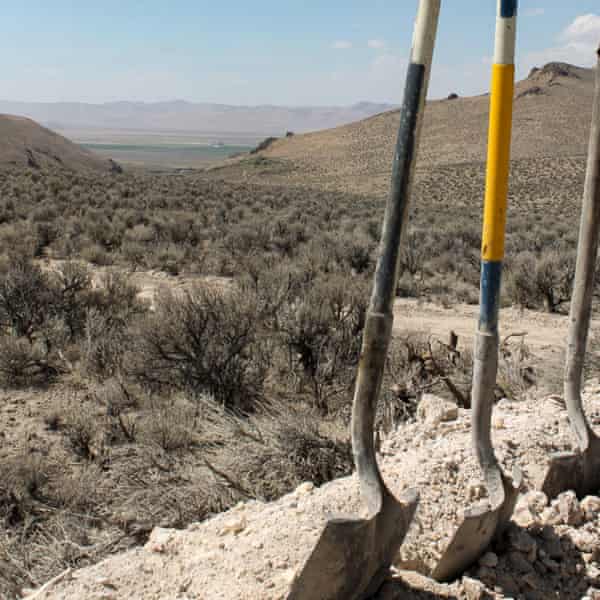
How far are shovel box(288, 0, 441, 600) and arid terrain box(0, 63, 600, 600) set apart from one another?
0.57ft

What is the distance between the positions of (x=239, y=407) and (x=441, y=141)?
69963mm

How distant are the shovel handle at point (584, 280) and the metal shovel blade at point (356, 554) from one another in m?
1.49

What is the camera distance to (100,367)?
803cm

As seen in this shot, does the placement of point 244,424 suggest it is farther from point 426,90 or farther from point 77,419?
point 426,90

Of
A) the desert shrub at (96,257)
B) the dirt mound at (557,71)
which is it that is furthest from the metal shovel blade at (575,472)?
the dirt mound at (557,71)

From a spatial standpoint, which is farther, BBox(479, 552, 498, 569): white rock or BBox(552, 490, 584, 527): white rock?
BBox(552, 490, 584, 527): white rock

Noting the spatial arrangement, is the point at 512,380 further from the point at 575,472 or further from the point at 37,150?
the point at 37,150

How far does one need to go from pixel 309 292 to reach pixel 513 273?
6.03 m

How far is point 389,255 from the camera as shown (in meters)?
2.74

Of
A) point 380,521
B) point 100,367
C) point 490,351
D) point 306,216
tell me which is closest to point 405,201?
point 490,351

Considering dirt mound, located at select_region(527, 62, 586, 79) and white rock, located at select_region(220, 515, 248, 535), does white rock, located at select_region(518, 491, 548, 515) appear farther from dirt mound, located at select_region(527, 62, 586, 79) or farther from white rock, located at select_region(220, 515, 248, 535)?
dirt mound, located at select_region(527, 62, 586, 79)

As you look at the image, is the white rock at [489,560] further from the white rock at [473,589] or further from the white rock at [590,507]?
the white rock at [590,507]

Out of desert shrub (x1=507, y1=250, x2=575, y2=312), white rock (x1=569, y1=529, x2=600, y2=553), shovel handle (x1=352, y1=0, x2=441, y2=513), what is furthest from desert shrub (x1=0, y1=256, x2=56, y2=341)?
desert shrub (x1=507, y1=250, x2=575, y2=312)

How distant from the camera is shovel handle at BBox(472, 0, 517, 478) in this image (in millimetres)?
2820
